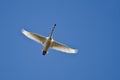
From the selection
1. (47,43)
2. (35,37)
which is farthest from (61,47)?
(35,37)

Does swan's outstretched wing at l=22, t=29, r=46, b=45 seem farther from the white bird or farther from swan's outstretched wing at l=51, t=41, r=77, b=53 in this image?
swan's outstretched wing at l=51, t=41, r=77, b=53

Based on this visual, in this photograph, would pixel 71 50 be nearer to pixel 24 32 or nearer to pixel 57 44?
pixel 57 44

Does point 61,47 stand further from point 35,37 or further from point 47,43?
point 35,37

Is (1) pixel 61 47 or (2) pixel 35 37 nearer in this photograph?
(2) pixel 35 37

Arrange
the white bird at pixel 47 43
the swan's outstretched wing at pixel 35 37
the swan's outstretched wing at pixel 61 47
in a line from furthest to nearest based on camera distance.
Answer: the swan's outstretched wing at pixel 61 47
the swan's outstretched wing at pixel 35 37
the white bird at pixel 47 43

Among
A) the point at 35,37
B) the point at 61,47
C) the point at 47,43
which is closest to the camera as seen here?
the point at 47,43

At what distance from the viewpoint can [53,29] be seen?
4234cm

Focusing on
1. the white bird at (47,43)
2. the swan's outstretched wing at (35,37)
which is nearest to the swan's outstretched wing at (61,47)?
the white bird at (47,43)

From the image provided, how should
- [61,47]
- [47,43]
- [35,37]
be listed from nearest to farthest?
[47,43], [35,37], [61,47]

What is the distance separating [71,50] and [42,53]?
3986mm

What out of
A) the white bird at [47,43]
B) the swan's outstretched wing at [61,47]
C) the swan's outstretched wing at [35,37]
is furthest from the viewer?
the swan's outstretched wing at [61,47]

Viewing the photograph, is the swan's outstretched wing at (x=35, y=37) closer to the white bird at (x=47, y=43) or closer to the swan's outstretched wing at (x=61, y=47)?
the white bird at (x=47, y=43)

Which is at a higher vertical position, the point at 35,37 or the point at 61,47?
the point at 35,37

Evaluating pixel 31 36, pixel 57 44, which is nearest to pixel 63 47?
pixel 57 44
